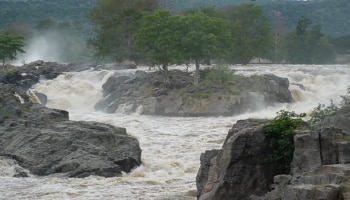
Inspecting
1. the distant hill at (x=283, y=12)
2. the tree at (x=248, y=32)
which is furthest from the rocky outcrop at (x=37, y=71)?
the distant hill at (x=283, y=12)

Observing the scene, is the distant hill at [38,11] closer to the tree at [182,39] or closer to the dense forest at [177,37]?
the dense forest at [177,37]

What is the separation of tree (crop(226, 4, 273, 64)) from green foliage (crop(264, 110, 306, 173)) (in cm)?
5563

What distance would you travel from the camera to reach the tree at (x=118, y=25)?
74.2 metres

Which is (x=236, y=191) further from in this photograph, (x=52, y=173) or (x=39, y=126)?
(x=39, y=126)

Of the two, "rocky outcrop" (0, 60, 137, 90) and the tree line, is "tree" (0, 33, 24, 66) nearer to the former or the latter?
"rocky outcrop" (0, 60, 137, 90)

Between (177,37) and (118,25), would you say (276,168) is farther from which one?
(118,25)

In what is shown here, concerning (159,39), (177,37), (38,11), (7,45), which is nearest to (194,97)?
(177,37)

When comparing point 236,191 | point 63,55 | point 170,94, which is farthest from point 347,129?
point 63,55

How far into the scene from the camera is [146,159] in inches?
1273

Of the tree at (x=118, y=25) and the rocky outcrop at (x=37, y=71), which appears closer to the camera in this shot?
the rocky outcrop at (x=37, y=71)

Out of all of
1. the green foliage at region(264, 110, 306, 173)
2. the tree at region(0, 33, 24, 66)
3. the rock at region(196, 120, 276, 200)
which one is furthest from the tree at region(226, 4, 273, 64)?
the rock at region(196, 120, 276, 200)

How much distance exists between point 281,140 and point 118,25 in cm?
5624

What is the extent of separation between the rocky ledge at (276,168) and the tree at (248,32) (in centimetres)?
5258

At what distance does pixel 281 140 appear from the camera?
20.8 metres
